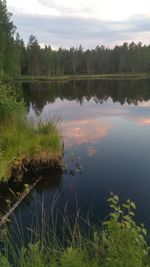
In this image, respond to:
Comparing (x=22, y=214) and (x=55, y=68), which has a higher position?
(x=55, y=68)

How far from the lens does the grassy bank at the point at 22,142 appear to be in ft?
41.2

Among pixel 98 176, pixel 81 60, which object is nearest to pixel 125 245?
pixel 98 176

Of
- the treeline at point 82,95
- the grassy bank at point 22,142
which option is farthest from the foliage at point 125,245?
the treeline at point 82,95

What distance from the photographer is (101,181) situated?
13.3 metres

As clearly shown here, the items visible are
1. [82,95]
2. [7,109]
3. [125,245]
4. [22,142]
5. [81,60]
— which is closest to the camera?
[125,245]

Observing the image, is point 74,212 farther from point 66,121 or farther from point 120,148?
point 66,121

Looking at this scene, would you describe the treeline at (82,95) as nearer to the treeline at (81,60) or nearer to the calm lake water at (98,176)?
the calm lake water at (98,176)

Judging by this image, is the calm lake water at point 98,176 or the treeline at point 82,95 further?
the treeline at point 82,95

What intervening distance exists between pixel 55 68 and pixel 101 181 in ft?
379

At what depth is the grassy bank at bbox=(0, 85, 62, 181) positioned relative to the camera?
12.6 metres

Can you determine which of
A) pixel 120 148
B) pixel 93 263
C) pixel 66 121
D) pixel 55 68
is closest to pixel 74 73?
pixel 55 68

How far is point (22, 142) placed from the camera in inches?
530

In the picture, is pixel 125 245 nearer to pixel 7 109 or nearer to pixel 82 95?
pixel 7 109

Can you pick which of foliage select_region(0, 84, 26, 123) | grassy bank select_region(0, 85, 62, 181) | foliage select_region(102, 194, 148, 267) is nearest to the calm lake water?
grassy bank select_region(0, 85, 62, 181)
